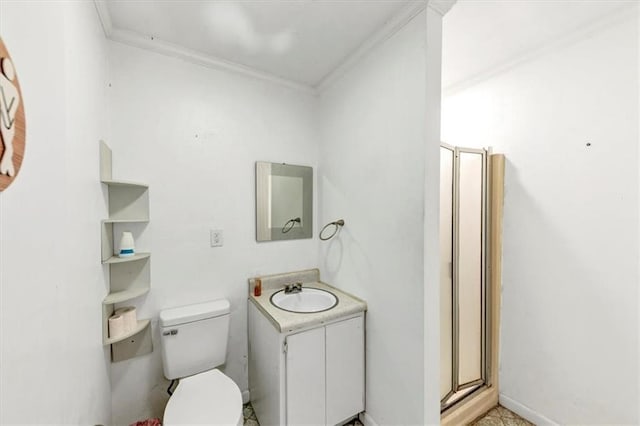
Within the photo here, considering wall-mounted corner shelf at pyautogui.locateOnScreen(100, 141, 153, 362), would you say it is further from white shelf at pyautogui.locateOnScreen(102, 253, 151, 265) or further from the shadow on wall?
the shadow on wall

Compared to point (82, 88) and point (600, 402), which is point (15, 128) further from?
point (600, 402)

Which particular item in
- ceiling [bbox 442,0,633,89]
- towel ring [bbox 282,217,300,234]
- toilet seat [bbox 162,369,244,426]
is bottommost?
toilet seat [bbox 162,369,244,426]

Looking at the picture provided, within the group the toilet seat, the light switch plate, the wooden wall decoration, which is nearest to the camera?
the wooden wall decoration

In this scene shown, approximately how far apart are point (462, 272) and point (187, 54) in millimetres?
2360

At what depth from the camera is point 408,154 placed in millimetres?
1316

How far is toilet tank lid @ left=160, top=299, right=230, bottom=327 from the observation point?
1.44 metres

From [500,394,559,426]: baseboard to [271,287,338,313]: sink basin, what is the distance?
147 centimetres

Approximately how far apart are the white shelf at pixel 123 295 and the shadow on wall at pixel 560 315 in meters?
2.44

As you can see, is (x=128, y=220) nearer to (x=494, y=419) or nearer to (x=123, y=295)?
(x=123, y=295)

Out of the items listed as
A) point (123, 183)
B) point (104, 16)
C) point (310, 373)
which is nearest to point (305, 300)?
point (310, 373)

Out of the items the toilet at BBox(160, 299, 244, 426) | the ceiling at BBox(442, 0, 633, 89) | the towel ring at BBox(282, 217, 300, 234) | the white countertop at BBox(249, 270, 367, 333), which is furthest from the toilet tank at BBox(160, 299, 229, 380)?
the ceiling at BBox(442, 0, 633, 89)

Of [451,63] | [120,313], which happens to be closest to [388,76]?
[451,63]

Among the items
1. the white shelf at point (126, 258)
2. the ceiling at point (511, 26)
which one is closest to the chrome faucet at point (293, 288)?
the white shelf at point (126, 258)

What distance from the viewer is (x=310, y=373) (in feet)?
4.57
